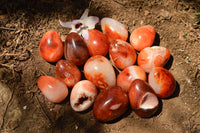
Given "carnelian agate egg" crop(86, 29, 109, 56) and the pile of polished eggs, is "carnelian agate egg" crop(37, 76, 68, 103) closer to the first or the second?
the pile of polished eggs

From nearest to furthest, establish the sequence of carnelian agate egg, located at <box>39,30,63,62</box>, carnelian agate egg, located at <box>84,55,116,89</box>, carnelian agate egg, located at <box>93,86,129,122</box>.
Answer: carnelian agate egg, located at <box>93,86,129,122</box>
carnelian agate egg, located at <box>84,55,116,89</box>
carnelian agate egg, located at <box>39,30,63,62</box>

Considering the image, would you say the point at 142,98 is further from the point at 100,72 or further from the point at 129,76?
the point at 100,72

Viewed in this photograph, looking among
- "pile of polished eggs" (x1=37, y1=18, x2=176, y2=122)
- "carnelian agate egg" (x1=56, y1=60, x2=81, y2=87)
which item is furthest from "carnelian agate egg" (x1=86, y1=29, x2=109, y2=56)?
"carnelian agate egg" (x1=56, y1=60, x2=81, y2=87)

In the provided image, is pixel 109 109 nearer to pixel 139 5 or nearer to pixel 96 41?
pixel 96 41

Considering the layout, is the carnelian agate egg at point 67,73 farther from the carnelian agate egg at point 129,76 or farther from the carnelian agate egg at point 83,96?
the carnelian agate egg at point 129,76

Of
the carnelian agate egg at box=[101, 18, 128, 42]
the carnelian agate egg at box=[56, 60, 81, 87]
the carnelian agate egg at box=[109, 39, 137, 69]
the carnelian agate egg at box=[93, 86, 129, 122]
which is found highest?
the carnelian agate egg at box=[101, 18, 128, 42]

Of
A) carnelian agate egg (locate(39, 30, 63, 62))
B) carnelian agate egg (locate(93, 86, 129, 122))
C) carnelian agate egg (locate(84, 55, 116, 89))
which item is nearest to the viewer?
carnelian agate egg (locate(93, 86, 129, 122))

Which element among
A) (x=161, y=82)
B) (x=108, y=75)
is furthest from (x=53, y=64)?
(x=161, y=82)
